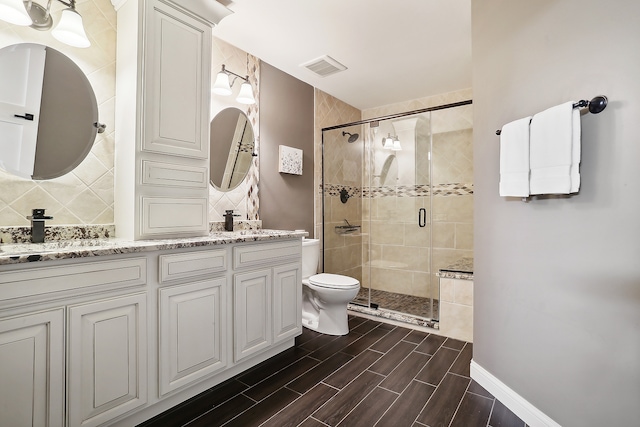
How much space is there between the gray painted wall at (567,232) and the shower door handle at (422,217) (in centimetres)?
130

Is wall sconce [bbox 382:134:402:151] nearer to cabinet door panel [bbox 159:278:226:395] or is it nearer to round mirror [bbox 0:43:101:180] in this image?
cabinet door panel [bbox 159:278:226:395]

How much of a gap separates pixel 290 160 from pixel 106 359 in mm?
2252

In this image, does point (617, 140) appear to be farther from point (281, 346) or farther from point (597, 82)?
point (281, 346)

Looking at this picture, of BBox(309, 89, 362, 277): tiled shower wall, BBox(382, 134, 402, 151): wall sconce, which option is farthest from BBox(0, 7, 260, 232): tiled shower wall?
BBox(382, 134, 402, 151): wall sconce

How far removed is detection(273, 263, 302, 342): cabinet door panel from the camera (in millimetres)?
2188

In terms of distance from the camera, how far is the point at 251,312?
6.57 ft

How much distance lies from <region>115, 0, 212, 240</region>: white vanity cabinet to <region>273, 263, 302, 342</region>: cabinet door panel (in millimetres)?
639

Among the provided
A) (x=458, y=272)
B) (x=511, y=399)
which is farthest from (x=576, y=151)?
(x=458, y=272)

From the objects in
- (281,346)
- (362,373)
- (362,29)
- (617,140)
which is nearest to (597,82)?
(617,140)

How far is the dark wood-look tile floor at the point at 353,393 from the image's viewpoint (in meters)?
1.57

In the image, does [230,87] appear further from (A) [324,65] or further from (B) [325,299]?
(B) [325,299]

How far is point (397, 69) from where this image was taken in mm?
3043

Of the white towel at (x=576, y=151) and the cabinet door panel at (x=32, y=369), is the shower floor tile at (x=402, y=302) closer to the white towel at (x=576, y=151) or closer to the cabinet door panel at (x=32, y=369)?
the white towel at (x=576, y=151)

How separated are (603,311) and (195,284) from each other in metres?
1.91
